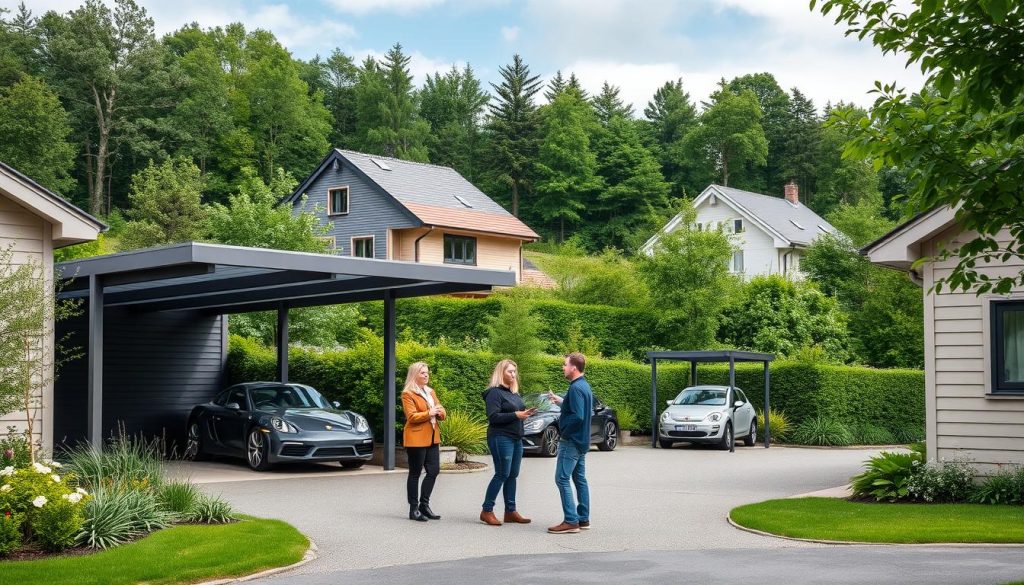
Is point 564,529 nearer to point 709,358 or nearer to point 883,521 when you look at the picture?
point 883,521

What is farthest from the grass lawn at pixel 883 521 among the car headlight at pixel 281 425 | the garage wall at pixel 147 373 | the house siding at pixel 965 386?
the garage wall at pixel 147 373

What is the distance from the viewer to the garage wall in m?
21.2

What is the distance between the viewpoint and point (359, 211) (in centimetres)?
4706

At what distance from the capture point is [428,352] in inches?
823

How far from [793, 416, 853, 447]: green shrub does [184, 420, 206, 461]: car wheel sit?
16.2 meters

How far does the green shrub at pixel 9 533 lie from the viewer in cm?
906

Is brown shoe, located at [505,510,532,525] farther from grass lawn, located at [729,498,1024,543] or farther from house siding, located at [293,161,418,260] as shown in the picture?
house siding, located at [293,161,418,260]

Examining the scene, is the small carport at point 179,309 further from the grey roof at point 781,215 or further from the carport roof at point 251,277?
the grey roof at point 781,215

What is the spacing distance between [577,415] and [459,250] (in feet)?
121

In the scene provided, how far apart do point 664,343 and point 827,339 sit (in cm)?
647

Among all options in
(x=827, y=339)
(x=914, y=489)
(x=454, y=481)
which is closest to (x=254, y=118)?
(x=827, y=339)

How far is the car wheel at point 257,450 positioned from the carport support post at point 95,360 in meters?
2.82

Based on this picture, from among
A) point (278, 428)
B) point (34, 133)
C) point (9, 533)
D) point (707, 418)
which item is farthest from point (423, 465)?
point (34, 133)

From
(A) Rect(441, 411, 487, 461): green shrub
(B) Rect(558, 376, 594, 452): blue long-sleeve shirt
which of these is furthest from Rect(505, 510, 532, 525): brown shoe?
(A) Rect(441, 411, 487, 461): green shrub
